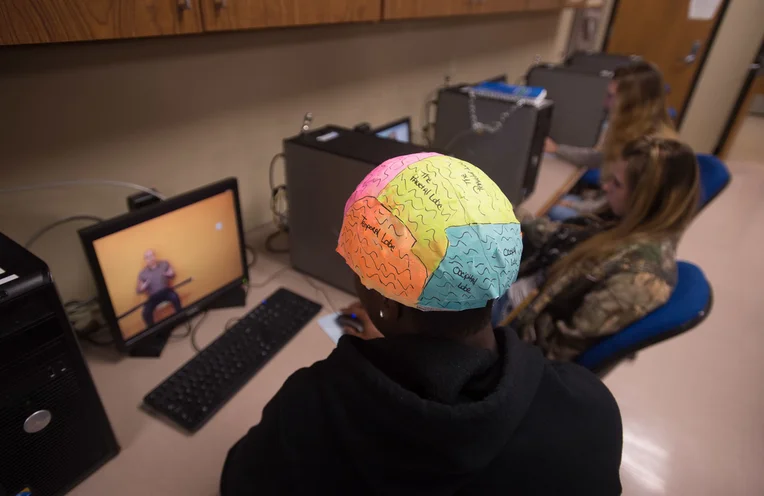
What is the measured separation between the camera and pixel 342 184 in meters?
1.14

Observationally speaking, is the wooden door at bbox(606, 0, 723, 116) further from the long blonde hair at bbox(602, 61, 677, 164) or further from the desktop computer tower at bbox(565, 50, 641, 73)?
the long blonde hair at bbox(602, 61, 677, 164)

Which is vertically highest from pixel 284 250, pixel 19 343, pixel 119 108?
pixel 119 108

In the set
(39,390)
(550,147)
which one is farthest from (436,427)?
(550,147)

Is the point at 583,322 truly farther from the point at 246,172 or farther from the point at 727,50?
the point at 727,50

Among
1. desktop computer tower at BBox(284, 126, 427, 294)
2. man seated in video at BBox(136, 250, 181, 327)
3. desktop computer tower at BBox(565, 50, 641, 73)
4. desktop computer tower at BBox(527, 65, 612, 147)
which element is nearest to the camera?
man seated in video at BBox(136, 250, 181, 327)

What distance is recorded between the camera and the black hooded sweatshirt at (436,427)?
20.9 inches

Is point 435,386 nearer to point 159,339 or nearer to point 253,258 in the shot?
point 159,339

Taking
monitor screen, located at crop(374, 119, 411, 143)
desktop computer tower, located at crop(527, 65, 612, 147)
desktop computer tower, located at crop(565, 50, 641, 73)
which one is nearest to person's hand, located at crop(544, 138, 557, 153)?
desktop computer tower, located at crop(527, 65, 612, 147)

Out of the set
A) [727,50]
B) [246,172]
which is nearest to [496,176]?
[246,172]

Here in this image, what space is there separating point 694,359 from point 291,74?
212cm

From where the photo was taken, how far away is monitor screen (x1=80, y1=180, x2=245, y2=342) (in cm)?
93

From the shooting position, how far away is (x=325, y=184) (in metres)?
1.18

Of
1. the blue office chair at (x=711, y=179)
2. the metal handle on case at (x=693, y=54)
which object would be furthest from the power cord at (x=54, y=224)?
the metal handle on case at (x=693, y=54)

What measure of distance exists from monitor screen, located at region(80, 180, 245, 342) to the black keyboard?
14 cm
